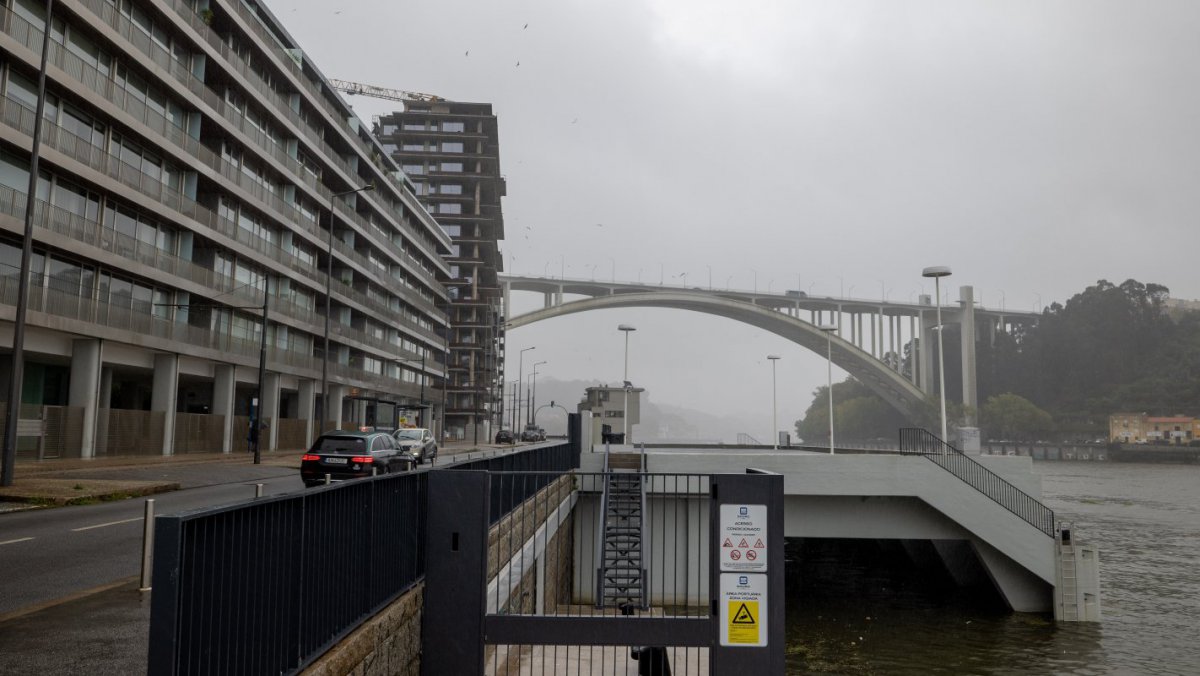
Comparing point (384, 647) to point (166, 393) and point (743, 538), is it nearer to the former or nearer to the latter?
point (743, 538)

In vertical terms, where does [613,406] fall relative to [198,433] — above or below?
above

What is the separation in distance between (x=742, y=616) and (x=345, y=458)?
45.8 feet

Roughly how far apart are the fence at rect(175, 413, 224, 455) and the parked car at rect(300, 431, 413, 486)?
2215 cm

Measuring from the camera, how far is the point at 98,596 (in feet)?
26.5

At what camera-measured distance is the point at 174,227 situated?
3928cm

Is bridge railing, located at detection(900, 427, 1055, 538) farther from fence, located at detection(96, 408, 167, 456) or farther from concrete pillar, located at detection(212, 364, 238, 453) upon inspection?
concrete pillar, located at detection(212, 364, 238, 453)

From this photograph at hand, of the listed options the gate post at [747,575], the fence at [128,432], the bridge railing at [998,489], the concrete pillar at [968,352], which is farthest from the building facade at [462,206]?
the gate post at [747,575]

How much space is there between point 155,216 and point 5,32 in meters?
11.4

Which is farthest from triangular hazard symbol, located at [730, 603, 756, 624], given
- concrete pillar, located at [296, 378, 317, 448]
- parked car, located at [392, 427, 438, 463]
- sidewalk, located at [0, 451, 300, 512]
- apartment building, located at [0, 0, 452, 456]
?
concrete pillar, located at [296, 378, 317, 448]

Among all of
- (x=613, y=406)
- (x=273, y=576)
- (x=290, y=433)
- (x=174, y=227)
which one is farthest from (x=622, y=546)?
(x=613, y=406)

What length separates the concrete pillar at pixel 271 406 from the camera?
4916cm

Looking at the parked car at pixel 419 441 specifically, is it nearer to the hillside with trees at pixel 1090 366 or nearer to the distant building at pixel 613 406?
the distant building at pixel 613 406

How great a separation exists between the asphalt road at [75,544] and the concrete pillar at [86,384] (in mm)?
12758

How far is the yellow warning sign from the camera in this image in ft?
25.5
